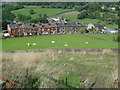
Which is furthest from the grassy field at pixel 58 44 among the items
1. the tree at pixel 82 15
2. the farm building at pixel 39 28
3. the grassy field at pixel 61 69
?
the tree at pixel 82 15

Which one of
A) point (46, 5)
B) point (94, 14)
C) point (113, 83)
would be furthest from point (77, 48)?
point (46, 5)

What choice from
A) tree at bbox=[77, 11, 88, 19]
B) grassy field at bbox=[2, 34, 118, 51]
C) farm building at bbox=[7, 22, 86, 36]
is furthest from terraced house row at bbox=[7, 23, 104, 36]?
tree at bbox=[77, 11, 88, 19]

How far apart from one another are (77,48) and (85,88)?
7.52 m

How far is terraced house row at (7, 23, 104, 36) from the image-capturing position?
33.3 metres

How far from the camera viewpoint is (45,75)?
47.5 feet

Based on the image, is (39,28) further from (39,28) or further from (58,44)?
(58,44)

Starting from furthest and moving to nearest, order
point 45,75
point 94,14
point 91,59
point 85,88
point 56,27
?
point 94,14 → point 56,27 → point 91,59 → point 45,75 → point 85,88

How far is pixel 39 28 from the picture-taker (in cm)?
3444

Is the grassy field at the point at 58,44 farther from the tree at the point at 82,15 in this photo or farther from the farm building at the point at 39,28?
the tree at the point at 82,15

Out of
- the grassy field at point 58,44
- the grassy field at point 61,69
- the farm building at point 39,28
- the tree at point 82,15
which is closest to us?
the grassy field at point 61,69

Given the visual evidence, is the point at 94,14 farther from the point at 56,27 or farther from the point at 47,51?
the point at 47,51

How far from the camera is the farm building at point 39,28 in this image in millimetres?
33344

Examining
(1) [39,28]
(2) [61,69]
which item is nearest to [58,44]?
(2) [61,69]

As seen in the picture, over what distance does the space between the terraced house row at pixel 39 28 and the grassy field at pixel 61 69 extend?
1477 centimetres
